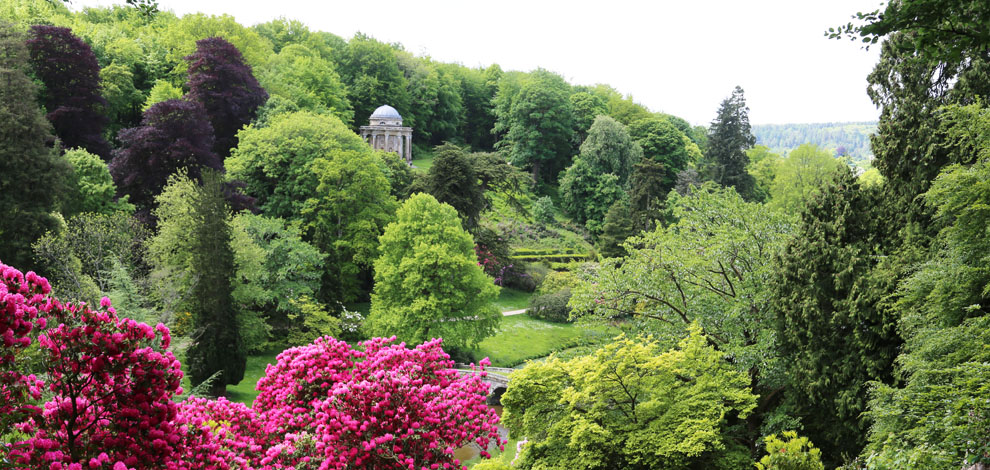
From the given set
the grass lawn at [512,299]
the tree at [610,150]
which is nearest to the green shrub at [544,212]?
the tree at [610,150]

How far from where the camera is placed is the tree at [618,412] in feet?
40.2

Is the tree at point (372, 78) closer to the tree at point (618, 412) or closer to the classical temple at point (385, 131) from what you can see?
the classical temple at point (385, 131)

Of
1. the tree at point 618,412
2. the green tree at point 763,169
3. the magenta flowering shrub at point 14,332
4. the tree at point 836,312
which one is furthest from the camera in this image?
the green tree at point 763,169

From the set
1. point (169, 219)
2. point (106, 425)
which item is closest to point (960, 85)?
point (106, 425)

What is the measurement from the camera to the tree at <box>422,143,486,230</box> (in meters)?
33.8

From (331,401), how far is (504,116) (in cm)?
6138

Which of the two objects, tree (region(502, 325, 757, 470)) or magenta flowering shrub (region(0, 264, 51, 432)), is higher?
magenta flowering shrub (region(0, 264, 51, 432))

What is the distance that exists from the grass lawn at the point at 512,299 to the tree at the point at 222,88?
18.0m

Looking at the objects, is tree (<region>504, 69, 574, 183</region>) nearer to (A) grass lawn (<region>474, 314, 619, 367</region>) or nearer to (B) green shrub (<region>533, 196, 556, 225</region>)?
(B) green shrub (<region>533, 196, 556, 225</region>)

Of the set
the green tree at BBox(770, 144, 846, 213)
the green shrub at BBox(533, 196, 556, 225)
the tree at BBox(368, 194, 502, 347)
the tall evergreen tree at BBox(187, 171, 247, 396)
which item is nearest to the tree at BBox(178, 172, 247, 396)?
the tall evergreen tree at BBox(187, 171, 247, 396)

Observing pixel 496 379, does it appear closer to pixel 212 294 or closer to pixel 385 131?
pixel 212 294

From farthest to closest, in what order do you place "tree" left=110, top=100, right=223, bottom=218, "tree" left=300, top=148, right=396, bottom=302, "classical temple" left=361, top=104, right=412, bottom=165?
"classical temple" left=361, top=104, right=412, bottom=165 < "tree" left=300, top=148, right=396, bottom=302 < "tree" left=110, top=100, right=223, bottom=218

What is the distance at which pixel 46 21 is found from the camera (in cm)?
3656

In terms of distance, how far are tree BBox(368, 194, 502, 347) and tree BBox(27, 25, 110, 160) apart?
15.6 meters
